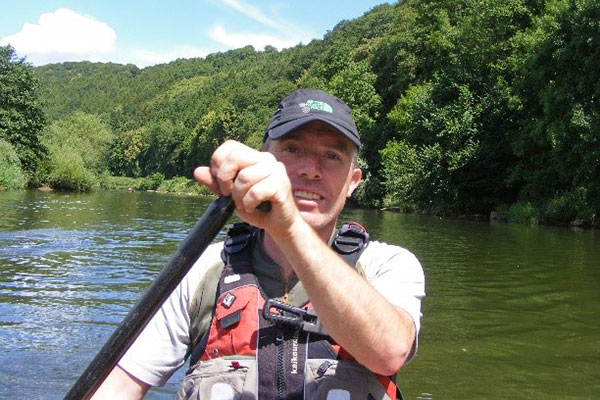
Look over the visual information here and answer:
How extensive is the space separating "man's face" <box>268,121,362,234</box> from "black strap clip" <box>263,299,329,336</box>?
31cm

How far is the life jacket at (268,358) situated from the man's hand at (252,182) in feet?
1.90

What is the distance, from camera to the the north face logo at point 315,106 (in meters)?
2.15

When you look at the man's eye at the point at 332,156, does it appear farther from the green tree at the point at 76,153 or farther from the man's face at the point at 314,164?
the green tree at the point at 76,153

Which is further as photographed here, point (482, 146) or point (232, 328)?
point (482, 146)

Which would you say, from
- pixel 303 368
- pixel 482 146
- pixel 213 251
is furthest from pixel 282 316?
pixel 482 146

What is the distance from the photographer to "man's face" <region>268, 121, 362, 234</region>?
2.18 metres

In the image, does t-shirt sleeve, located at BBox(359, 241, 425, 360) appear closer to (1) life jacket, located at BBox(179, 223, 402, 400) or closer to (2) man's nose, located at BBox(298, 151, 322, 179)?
(1) life jacket, located at BBox(179, 223, 402, 400)

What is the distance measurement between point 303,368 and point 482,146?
3241 centimetres

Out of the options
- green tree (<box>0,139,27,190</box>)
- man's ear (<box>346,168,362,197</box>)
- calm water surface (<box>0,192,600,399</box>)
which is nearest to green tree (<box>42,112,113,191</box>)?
green tree (<box>0,139,27,190</box>)

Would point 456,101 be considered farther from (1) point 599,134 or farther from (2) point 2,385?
(2) point 2,385

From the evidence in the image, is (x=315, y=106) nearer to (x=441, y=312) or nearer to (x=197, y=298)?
(x=197, y=298)

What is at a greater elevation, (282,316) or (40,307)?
(282,316)

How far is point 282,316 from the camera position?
2.07 metres

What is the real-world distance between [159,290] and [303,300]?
2.15 feet
